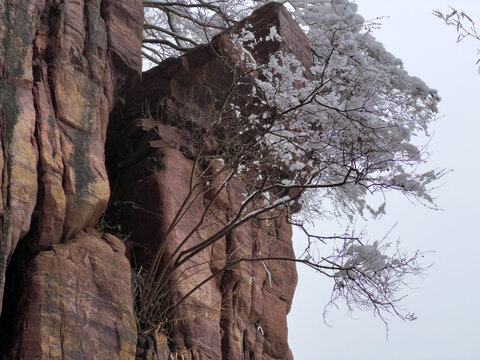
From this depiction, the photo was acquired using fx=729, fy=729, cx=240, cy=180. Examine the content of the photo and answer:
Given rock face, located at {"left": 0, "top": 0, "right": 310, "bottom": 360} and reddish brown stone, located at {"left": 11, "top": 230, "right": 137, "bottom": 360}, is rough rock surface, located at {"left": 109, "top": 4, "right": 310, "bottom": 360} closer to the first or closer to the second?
rock face, located at {"left": 0, "top": 0, "right": 310, "bottom": 360}

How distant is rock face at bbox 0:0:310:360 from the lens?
659 cm

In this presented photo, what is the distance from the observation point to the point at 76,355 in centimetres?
639

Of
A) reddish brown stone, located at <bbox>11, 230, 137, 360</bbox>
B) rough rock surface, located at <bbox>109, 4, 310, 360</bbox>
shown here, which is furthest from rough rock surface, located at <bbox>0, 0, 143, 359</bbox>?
rough rock surface, located at <bbox>109, 4, 310, 360</bbox>

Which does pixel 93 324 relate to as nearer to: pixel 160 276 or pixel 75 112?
pixel 160 276

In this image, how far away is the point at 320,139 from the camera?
929 centimetres

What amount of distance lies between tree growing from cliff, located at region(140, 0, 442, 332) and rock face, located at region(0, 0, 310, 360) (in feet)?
0.68

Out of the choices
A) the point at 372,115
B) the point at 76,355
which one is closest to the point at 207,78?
the point at 372,115

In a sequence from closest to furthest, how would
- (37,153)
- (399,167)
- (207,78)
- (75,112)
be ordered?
1. (37,153)
2. (75,112)
3. (399,167)
4. (207,78)

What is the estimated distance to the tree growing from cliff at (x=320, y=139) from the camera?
8289mm

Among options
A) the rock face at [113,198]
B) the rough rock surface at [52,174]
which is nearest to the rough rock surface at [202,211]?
the rock face at [113,198]

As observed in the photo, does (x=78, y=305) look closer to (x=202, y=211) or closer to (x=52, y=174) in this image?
(x=52, y=174)

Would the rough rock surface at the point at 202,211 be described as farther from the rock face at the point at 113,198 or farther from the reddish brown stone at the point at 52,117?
the reddish brown stone at the point at 52,117

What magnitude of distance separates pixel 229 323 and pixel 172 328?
3.61ft

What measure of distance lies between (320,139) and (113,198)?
9.07ft
